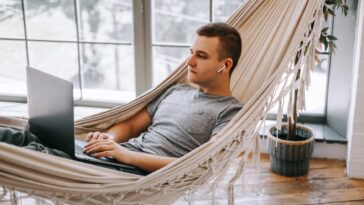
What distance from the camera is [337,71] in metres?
2.52

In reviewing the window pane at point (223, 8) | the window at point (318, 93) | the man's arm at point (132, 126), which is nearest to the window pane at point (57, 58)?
the window pane at point (223, 8)

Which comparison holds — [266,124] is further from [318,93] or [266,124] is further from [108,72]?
[108,72]

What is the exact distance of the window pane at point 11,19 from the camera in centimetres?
286

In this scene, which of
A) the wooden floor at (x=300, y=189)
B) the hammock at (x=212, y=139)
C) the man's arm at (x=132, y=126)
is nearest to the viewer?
the hammock at (x=212, y=139)

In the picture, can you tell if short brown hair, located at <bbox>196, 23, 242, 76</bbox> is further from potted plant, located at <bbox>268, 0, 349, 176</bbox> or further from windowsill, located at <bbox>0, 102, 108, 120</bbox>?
windowsill, located at <bbox>0, 102, 108, 120</bbox>

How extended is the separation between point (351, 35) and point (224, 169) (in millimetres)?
1240

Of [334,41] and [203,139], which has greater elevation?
[334,41]

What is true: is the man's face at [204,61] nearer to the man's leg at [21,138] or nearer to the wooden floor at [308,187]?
the man's leg at [21,138]

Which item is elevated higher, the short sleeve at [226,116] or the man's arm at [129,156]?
the short sleeve at [226,116]

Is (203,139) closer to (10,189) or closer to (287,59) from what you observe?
(287,59)

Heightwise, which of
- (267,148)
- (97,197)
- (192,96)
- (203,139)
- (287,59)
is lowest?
(267,148)

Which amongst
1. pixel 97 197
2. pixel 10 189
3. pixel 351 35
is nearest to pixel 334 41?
pixel 351 35

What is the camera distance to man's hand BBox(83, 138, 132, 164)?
155cm

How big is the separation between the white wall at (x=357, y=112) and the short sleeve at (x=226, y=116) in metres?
0.90
